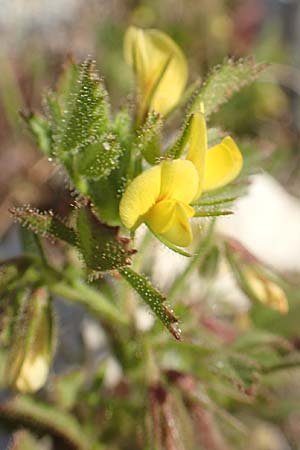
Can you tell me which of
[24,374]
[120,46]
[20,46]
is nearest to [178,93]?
[24,374]

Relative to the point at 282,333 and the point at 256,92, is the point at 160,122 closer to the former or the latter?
the point at 282,333

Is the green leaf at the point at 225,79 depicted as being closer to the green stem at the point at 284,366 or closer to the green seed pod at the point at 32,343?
the green seed pod at the point at 32,343

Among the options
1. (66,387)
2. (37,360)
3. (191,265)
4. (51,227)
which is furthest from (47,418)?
(51,227)

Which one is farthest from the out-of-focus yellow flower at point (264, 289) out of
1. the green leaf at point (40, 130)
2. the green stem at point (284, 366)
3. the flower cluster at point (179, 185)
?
the green leaf at point (40, 130)

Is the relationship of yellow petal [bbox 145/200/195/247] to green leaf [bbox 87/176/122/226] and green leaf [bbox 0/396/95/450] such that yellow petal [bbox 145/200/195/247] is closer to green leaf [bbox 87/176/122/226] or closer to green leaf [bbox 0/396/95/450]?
green leaf [bbox 87/176/122/226]

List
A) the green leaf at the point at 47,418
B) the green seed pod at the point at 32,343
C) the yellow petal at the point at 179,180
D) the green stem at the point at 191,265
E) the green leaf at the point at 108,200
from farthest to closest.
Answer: the green leaf at the point at 47,418 → the green stem at the point at 191,265 → the green seed pod at the point at 32,343 → the green leaf at the point at 108,200 → the yellow petal at the point at 179,180
